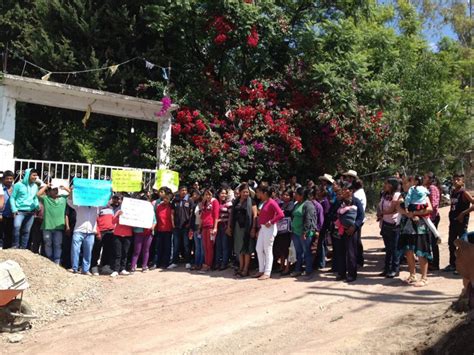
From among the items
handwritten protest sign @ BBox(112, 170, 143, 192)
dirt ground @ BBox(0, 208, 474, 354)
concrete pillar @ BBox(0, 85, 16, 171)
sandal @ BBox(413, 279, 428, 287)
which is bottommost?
dirt ground @ BBox(0, 208, 474, 354)

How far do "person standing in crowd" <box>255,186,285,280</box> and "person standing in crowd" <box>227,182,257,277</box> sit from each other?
0.74 ft

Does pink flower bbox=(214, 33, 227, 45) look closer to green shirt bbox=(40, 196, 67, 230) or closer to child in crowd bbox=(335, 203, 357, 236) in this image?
green shirt bbox=(40, 196, 67, 230)

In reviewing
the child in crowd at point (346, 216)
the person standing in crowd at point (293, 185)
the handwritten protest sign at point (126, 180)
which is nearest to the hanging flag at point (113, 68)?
the handwritten protest sign at point (126, 180)

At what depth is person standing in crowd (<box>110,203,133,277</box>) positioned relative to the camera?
980cm

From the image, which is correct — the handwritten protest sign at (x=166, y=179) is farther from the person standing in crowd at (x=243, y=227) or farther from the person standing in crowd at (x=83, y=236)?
the person standing in crowd at (x=243, y=227)

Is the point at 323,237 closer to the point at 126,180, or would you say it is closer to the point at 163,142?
the point at 126,180

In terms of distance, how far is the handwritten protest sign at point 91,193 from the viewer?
960 cm

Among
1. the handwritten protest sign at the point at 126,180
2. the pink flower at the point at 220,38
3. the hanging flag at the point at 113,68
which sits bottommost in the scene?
the handwritten protest sign at the point at 126,180

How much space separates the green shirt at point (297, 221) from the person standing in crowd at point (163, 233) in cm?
285

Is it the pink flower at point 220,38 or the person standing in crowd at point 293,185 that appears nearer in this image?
the person standing in crowd at point 293,185

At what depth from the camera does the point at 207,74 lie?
15.2 metres

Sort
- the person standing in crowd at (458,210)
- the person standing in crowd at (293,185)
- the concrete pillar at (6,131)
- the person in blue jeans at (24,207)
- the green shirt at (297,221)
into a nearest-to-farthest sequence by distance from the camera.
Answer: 1. the person standing in crowd at (458,210)
2. the green shirt at (297,221)
3. the person in blue jeans at (24,207)
4. the person standing in crowd at (293,185)
5. the concrete pillar at (6,131)

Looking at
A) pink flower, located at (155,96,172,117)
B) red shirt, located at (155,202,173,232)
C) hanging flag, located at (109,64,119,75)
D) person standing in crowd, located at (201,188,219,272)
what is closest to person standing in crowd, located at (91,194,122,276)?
red shirt, located at (155,202,173,232)

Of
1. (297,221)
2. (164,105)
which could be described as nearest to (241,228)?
(297,221)
